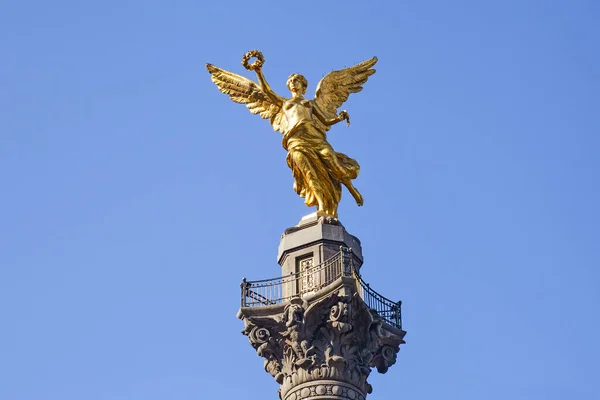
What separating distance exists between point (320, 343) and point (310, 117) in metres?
7.64

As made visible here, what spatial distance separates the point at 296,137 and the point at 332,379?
7.96m

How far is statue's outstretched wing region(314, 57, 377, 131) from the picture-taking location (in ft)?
179

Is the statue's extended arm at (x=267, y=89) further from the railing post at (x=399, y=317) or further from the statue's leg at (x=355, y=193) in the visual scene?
the railing post at (x=399, y=317)

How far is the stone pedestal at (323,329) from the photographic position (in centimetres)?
4862

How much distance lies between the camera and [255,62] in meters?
53.7

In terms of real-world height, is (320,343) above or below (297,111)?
below

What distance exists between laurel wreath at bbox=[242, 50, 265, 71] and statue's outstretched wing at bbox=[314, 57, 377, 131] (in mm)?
2037

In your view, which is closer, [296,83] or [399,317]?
[399,317]

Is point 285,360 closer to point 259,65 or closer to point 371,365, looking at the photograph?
point 371,365

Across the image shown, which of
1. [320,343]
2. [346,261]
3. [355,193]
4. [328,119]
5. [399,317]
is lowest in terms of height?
[320,343]

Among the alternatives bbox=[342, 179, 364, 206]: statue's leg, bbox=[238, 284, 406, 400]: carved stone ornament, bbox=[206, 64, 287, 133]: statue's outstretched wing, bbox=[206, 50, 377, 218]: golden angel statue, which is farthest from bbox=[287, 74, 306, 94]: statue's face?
bbox=[238, 284, 406, 400]: carved stone ornament

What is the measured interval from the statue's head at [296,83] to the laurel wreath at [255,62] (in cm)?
100

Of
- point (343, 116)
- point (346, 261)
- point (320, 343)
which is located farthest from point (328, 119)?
point (320, 343)

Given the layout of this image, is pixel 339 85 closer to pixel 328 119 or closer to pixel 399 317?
pixel 328 119
